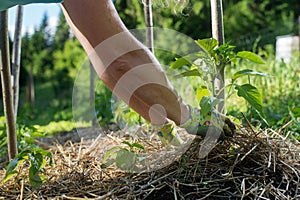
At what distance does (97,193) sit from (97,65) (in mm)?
359

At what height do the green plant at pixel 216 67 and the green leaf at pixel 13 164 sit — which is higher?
the green plant at pixel 216 67

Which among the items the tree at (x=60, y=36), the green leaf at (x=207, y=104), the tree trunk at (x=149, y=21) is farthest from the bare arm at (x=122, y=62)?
the tree at (x=60, y=36)

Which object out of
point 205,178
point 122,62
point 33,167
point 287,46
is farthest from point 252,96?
point 287,46

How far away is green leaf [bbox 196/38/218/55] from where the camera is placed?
1.35m

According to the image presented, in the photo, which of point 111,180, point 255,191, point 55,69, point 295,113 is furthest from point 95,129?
point 55,69

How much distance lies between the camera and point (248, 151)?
1315 millimetres

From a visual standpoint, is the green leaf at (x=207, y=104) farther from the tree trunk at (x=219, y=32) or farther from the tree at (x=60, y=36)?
the tree at (x=60, y=36)

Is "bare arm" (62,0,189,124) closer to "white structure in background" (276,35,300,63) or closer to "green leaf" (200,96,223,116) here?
"green leaf" (200,96,223,116)

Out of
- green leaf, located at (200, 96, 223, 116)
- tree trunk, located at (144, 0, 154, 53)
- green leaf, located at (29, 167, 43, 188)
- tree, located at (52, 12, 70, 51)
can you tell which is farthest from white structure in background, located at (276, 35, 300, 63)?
green leaf, located at (29, 167, 43, 188)

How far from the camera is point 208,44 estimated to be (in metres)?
1.36

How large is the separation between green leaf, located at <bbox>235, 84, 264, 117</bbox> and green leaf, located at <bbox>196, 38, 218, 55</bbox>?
0.14 metres

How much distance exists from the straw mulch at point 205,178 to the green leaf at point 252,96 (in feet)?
0.32

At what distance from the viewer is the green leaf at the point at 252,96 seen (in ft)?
4.32

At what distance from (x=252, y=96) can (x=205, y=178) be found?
0.28 m
